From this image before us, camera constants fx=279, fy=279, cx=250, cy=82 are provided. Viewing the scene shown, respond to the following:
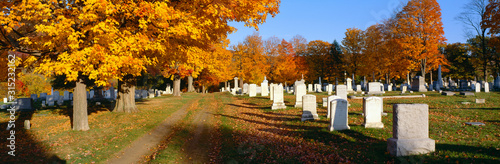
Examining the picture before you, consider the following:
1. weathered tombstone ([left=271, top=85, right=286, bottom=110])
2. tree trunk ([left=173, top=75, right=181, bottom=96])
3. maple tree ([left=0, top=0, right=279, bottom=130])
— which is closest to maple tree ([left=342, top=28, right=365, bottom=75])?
tree trunk ([left=173, top=75, right=181, bottom=96])

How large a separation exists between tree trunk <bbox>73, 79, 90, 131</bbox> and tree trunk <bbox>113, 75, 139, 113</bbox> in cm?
608

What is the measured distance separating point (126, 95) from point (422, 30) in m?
33.7

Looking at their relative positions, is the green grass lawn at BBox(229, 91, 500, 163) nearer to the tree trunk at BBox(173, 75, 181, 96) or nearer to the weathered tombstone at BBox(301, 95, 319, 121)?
the weathered tombstone at BBox(301, 95, 319, 121)

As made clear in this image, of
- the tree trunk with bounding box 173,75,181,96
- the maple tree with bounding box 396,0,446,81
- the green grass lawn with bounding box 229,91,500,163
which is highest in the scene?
the maple tree with bounding box 396,0,446,81

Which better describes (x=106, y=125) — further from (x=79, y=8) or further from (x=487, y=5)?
(x=487, y=5)

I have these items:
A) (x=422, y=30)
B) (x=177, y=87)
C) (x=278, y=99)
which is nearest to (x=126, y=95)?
(x=278, y=99)

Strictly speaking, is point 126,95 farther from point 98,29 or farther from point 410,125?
point 410,125

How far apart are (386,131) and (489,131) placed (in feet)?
9.48

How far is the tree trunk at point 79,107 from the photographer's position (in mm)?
11109

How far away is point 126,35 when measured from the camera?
10.5 m

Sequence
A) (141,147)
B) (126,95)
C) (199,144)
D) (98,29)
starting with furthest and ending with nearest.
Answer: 1. (126,95)
2. (98,29)
3. (199,144)
4. (141,147)

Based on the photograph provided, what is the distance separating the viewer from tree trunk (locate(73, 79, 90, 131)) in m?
11.1

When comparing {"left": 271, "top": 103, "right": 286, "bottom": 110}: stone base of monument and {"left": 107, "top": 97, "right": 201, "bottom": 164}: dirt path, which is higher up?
{"left": 271, "top": 103, "right": 286, "bottom": 110}: stone base of monument

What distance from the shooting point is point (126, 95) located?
688 inches
